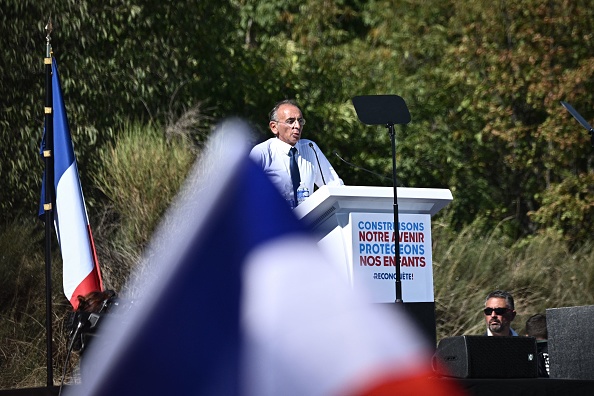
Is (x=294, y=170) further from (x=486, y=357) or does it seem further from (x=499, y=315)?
(x=486, y=357)

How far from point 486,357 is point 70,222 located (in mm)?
3680

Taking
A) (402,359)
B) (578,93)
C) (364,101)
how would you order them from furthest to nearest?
(578,93) < (364,101) < (402,359)

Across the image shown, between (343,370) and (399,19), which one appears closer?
(343,370)

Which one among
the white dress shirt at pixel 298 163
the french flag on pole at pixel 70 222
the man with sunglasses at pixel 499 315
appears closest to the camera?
the white dress shirt at pixel 298 163

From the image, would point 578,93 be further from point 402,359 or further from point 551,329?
point 402,359

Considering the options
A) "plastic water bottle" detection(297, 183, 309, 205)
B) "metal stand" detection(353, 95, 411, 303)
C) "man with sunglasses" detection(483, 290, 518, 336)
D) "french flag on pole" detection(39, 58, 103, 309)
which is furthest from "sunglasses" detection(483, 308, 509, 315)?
"french flag on pole" detection(39, 58, 103, 309)

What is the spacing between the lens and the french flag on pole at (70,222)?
7.16 metres

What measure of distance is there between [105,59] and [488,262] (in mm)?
A: 5161

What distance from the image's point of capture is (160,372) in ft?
7.20

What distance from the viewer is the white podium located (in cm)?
532

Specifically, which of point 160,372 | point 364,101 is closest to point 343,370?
point 160,372

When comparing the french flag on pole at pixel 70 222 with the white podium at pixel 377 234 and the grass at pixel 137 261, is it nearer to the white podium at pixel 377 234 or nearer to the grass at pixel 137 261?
the grass at pixel 137 261

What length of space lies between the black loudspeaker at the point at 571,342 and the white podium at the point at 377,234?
2.15ft

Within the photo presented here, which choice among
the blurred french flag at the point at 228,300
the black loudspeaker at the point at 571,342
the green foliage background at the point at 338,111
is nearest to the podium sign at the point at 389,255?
the black loudspeaker at the point at 571,342
